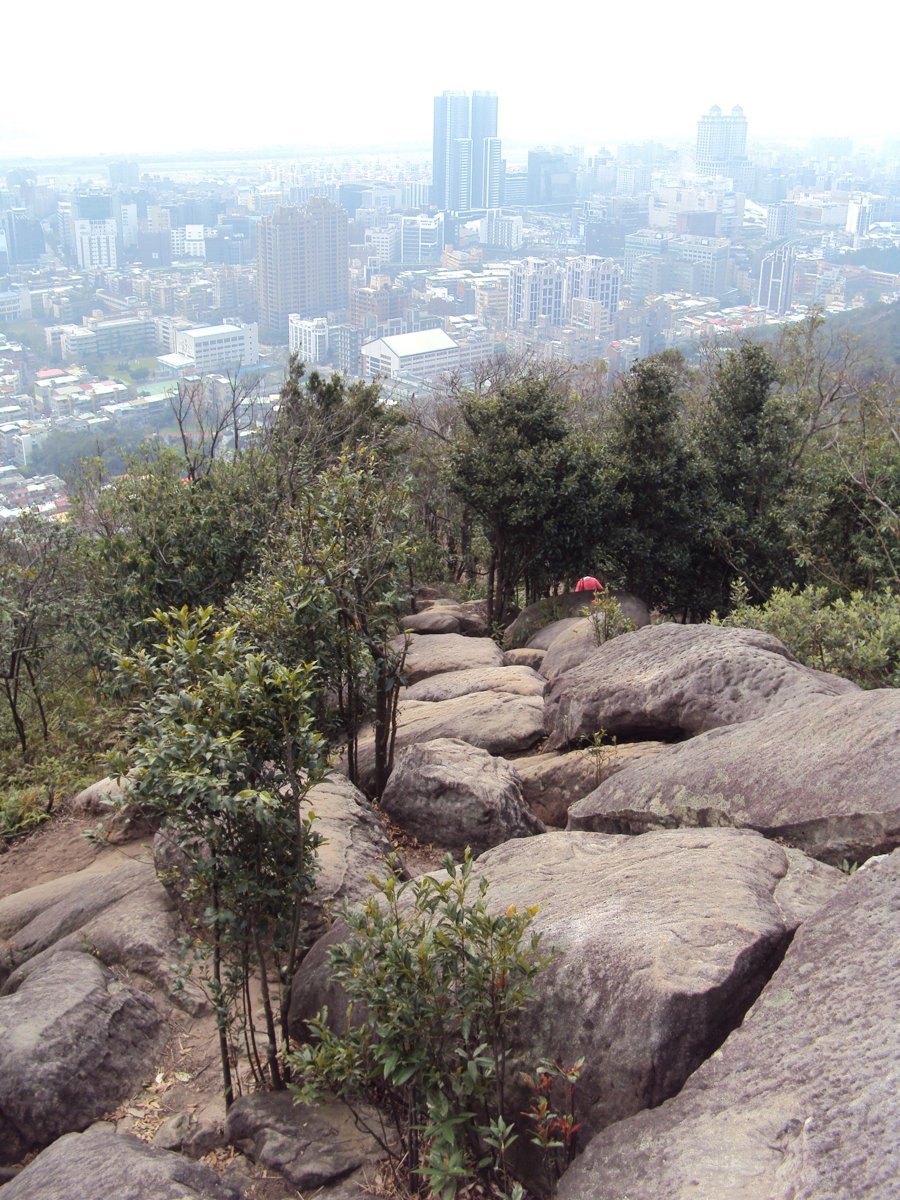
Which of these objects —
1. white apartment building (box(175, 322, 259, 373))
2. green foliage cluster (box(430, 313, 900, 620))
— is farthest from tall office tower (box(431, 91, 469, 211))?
green foliage cluster (box(430, 313, 900, 620))

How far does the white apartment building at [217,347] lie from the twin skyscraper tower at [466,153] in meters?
98.1

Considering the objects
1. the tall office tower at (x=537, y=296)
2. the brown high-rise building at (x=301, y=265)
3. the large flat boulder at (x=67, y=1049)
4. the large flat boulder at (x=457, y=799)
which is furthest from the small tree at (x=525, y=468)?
the brown high-rise building at (x=301, y=265)

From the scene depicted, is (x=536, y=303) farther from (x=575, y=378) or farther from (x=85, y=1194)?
(x=85, y=1194)

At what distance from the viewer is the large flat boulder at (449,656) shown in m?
11.0

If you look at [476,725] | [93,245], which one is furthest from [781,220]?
[476,725]

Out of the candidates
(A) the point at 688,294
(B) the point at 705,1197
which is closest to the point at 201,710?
(B) the point at 705,1197

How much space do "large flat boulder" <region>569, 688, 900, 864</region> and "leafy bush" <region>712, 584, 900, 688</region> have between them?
1808 mm

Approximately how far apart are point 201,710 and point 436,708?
513 centimetres

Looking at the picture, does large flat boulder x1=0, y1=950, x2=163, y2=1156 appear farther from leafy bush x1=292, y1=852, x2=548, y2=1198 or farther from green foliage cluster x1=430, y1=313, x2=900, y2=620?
green foliage cluster x1=430, y1=313, x2=900, y2=620

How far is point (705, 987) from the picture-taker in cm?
379

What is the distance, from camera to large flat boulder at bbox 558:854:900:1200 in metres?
3.10

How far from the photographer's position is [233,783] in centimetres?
428

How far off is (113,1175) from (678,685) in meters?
4.97

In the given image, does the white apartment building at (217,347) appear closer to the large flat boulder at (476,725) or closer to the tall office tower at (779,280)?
the tall office tower at (779,280)
